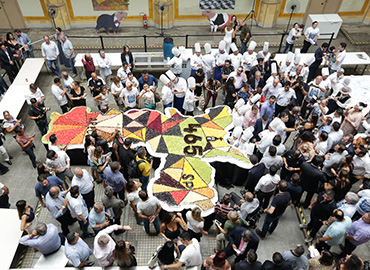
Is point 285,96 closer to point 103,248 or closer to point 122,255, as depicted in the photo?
point 122,255

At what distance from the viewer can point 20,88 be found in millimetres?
9375

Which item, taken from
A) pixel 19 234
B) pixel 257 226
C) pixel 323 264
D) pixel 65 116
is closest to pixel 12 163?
pixel 65 116

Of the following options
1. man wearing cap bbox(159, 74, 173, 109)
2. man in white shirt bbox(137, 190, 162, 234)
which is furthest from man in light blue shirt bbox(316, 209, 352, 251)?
man wearing cap bbox(159, 74, 173, 109)

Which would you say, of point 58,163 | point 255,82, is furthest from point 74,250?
point 255,82

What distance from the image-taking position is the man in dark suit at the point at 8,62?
9560mm

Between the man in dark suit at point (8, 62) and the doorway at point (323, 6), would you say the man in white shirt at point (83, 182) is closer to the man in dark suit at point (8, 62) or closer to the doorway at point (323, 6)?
the man in dark suit at point (8, 62)

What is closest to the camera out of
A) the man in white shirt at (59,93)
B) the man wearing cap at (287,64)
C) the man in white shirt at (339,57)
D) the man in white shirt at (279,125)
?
the man in white shirt at (279,125)

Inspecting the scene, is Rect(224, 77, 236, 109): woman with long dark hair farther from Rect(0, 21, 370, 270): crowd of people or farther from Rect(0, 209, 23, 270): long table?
Rect(0, 209, 23, 270): long table

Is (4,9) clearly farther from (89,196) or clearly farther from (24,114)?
(89,196)

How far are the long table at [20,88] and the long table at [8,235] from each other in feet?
11.7

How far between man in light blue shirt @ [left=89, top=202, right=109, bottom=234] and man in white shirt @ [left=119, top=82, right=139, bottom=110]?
3.70m

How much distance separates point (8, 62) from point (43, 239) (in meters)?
7.22

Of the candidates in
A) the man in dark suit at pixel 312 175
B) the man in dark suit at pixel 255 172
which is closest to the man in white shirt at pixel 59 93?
the man in dark suit at pixel 255 172

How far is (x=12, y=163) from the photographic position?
7961mm
